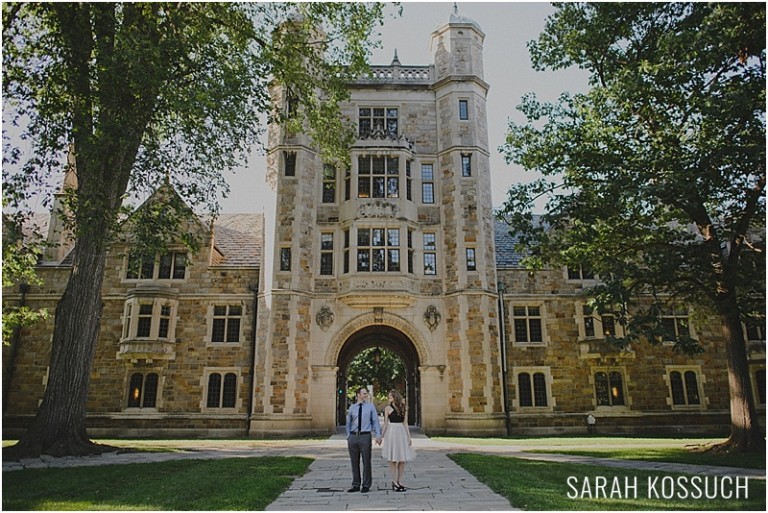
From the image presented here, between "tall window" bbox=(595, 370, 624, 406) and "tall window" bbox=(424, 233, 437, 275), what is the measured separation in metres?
7.47

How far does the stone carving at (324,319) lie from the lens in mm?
20312

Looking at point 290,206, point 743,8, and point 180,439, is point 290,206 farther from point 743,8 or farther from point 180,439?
point 743,8

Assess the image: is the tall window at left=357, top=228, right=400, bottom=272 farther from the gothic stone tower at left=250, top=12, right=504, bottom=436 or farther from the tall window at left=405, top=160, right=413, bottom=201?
the tall window at left=405, top=160, right=413, bottom=201

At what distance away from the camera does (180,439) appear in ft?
60.4

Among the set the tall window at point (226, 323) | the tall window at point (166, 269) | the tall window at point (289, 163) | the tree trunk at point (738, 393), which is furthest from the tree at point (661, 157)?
the tall window at point (166, 269)

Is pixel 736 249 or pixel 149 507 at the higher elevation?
pixel 736 249

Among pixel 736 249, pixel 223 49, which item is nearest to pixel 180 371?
pixel 223 49

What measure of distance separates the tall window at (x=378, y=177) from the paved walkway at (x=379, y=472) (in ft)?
31.6

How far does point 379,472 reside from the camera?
976 cm

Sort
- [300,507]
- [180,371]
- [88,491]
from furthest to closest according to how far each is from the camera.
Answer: [180,371]
[88,491]
[300,507]

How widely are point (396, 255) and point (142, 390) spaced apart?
1071 cm

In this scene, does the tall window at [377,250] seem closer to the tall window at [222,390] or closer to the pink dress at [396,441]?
the tall window at [222,390]

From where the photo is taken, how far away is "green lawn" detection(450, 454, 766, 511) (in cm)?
665

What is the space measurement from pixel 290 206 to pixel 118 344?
826 centimetres
